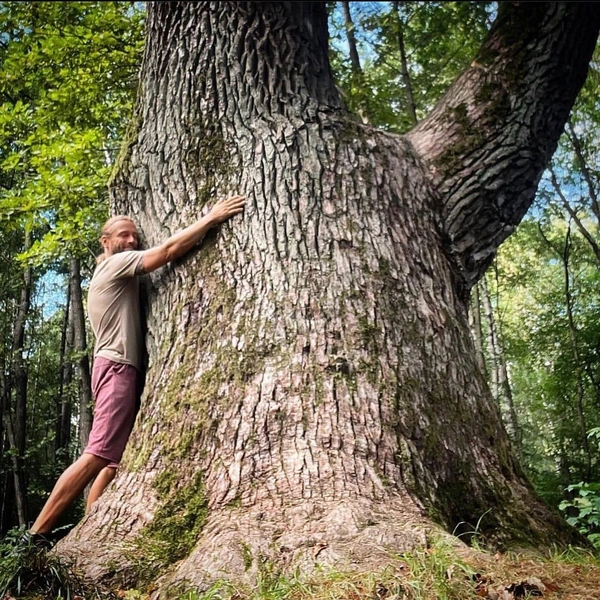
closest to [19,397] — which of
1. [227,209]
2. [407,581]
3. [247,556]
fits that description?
[227,209]

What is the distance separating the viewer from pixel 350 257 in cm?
331

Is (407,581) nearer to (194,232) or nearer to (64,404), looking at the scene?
(194,232)

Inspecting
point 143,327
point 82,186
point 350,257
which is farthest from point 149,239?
point 82,186

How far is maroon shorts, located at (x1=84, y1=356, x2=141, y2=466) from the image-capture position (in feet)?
11.9

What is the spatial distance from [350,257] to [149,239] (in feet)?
4.79

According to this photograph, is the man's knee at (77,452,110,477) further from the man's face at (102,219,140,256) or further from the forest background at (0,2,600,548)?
the forest background at (0,2,600,548)

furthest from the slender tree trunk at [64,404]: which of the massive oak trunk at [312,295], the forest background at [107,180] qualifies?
the massive oak trunk at [312,295]

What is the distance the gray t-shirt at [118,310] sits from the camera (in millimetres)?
3802

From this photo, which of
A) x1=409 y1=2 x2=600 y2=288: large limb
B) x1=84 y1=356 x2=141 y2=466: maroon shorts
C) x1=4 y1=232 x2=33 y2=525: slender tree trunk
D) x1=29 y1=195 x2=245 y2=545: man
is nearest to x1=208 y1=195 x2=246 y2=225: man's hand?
x1=29 y1=195 x2=245 y2=545: man

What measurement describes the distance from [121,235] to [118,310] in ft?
1.72

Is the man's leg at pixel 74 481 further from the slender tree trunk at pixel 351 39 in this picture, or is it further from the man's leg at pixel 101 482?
the slender tree trunk at pixel 351 39

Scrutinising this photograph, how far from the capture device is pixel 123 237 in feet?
13.1

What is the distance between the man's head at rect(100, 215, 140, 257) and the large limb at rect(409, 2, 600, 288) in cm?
209

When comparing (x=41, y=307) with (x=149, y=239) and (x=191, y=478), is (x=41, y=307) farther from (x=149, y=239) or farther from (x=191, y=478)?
(x=191, y=478)
